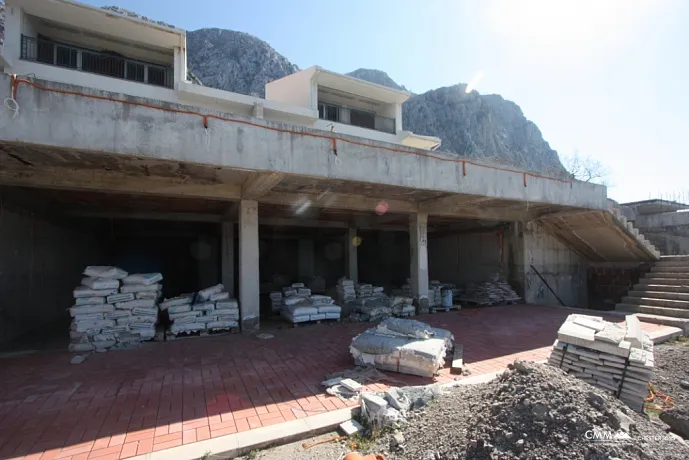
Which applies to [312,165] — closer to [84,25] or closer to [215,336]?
[215,336]

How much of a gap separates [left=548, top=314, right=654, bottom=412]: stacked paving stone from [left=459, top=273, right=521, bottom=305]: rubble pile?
236 inches

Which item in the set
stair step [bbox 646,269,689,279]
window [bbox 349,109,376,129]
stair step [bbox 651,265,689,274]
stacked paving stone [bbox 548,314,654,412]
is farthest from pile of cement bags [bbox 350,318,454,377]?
window [bbox 349,109,376,129]

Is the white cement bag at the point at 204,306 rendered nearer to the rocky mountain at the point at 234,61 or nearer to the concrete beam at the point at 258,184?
the concrete beam at the point at 258,184

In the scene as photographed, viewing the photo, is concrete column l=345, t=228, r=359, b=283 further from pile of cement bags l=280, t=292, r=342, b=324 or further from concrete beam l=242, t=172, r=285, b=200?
concrete beam l=242, t=172, r=285, b=200

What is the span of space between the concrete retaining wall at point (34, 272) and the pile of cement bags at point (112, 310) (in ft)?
5.24

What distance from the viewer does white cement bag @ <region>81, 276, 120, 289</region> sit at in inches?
226

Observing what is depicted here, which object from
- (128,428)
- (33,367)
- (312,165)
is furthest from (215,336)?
(312,165)

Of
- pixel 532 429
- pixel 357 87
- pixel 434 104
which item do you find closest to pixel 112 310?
pixel 532 429

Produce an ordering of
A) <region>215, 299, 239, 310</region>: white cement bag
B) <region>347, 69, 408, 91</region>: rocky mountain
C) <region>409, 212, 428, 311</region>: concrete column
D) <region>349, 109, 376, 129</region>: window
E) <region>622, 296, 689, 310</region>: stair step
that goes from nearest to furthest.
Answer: <region>215, 299, 239, 310</region>: white cement bag
<region>622, 296, 689, 310</region>: stair step
<region>409, 212, 428, 311</region>: concrete column
<region>349, 109, 376, 129</region>: window
<region>347, 69, 408, 91</region>: rocky mountain

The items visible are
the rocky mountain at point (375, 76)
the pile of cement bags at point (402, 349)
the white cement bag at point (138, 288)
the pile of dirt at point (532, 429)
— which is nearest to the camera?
the pile of dirt at point (532, 429)

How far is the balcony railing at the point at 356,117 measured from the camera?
16.9 m

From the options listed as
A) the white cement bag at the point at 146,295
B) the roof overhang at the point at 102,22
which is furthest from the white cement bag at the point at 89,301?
the roof overhang at the point at 102,22

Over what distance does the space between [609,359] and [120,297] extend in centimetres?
732

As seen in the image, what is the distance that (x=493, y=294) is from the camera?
1045 cm
